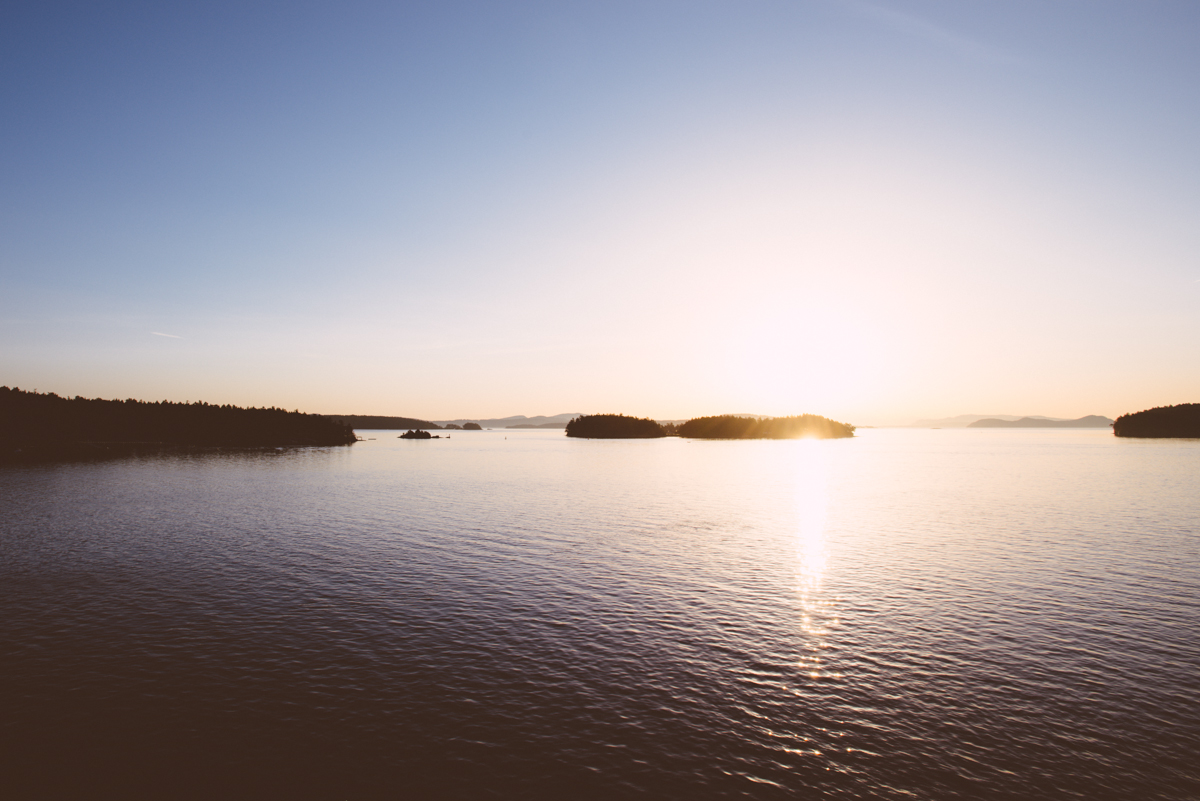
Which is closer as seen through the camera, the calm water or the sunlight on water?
the calm water

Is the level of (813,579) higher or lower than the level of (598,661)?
higher

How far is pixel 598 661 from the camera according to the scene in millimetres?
24500

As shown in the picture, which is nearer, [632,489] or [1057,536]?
[1057,536]

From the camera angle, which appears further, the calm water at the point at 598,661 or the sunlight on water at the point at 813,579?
the sunlight on water at the point at 813,579

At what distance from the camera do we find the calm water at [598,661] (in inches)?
663

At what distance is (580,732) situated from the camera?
18.9 metres

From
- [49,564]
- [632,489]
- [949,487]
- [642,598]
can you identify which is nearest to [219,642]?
[642,598]

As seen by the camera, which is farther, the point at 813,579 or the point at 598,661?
the point at 813,579

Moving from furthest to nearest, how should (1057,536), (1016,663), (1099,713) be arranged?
(1057,536) → (1016,663) → (1099,713)

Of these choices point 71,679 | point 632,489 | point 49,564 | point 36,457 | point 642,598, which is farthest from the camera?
point 36,457

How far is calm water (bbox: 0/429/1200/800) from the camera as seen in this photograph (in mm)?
16844

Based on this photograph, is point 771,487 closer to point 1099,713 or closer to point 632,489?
point 632,489

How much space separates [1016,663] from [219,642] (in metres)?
33.7

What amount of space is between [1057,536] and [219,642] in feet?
200
